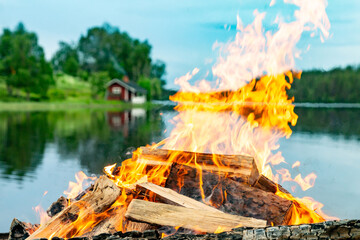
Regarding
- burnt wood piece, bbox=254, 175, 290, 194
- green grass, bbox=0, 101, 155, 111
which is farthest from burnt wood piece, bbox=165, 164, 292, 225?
green grass, bbox=0, 101, 155, 111

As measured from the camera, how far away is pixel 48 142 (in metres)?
19.7

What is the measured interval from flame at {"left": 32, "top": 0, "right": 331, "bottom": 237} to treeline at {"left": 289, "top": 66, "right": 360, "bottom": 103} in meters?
57.1

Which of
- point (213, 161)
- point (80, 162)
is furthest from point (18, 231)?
point (80, 162)

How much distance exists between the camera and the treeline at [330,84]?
6275 cm

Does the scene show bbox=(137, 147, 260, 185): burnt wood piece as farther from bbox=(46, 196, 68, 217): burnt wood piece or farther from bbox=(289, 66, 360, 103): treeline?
bbox=(289, 66, 360, 103): treeline

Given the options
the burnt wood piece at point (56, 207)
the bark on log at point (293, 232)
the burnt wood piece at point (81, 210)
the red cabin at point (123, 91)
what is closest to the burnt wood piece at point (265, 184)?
the bark on log at point (293, 232)

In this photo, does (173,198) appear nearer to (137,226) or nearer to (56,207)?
(137,226)

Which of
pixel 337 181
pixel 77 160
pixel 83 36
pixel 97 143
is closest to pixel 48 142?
pixel 97 143

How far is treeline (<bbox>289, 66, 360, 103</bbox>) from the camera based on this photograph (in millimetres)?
62750

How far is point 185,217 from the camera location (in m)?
3.60

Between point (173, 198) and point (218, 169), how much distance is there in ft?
2.64

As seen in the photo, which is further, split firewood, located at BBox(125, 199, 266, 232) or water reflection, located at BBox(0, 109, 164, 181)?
water reflection, located at BBox(0, 109, 164, 181)

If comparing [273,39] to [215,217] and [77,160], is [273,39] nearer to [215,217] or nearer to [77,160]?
[215,217]

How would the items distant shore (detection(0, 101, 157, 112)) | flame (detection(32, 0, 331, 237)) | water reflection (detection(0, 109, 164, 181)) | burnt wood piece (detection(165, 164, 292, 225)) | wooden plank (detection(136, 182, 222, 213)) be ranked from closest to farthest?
wooden plank (detection(136, 182, 222, 213))
burnt wood piece (detection(165, 164, 292, 225))
flame (detection(32, 0, 331, 237))
water reflection (detection(0, 109, 164, 181))
distant shore (detection(0, 101, 157, 112))
